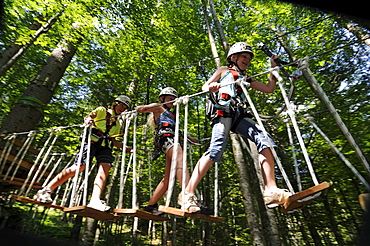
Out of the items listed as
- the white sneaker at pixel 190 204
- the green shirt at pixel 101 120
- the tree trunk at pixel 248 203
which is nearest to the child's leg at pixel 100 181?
the green shirt at pixel 101 120

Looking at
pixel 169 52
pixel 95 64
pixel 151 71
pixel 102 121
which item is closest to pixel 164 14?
pixel 169 52

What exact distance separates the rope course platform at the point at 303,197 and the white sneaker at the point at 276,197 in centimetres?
7

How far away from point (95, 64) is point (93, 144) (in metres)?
4.89

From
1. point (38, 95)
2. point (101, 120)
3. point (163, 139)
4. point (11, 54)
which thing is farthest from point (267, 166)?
point (11, 54)

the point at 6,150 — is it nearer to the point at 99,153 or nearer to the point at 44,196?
the point at 44,196

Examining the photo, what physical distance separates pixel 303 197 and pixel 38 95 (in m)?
5.02

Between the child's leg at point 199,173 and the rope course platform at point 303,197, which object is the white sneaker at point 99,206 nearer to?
the child's leg at point 199,173

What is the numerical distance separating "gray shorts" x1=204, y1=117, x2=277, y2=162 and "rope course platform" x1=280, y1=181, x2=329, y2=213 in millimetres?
529

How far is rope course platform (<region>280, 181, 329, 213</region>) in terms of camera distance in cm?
158

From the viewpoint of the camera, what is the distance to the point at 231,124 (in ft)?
7.82

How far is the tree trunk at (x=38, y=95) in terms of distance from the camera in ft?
14.5

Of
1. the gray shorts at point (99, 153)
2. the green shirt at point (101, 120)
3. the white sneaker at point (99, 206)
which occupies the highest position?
the green shirt at point (101, 120)

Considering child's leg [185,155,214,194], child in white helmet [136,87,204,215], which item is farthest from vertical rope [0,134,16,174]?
child's leg [185,155,214,194]

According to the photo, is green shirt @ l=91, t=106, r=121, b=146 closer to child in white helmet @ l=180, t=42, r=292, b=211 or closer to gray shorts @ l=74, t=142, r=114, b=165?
gray shorts @ l=74, t=142, r=114, b=165
